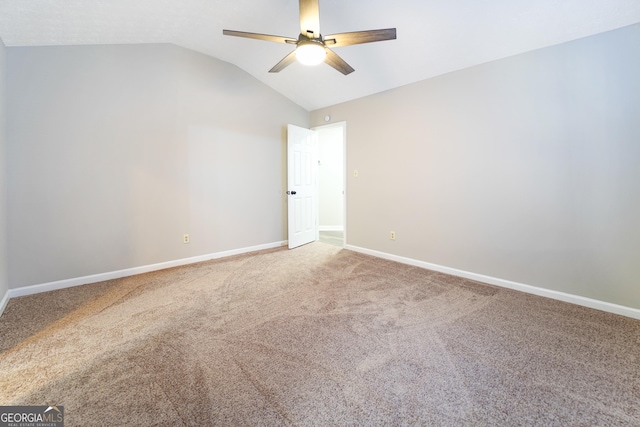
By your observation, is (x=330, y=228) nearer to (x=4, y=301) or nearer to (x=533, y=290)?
(x=533, y=290)

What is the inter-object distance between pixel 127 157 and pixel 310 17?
108 inches

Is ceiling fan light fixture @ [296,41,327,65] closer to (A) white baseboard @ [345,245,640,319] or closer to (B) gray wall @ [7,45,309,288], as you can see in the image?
(B) gray wall @ [7,45,309,288]

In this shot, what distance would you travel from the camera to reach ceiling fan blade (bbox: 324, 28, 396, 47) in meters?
1.98

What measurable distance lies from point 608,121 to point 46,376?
4596 millimetres

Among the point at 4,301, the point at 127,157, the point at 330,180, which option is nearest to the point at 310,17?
the point at 127,157

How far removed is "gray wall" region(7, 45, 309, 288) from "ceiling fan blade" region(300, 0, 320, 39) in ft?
7.75

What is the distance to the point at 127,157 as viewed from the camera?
127 inches

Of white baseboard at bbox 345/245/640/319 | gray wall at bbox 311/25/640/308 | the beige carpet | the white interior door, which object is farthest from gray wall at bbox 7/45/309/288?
white baseboard at bbox 345/245/640/319

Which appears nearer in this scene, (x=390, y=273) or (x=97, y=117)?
(x=97, y=117)

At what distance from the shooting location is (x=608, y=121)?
2299mm

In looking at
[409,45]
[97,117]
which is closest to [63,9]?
[97,117]

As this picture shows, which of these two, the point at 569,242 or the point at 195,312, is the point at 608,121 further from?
the point at 195,312

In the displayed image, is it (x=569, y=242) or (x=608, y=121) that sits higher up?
(x=608, y=121)

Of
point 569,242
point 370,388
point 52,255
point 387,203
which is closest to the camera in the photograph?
point 370,388
